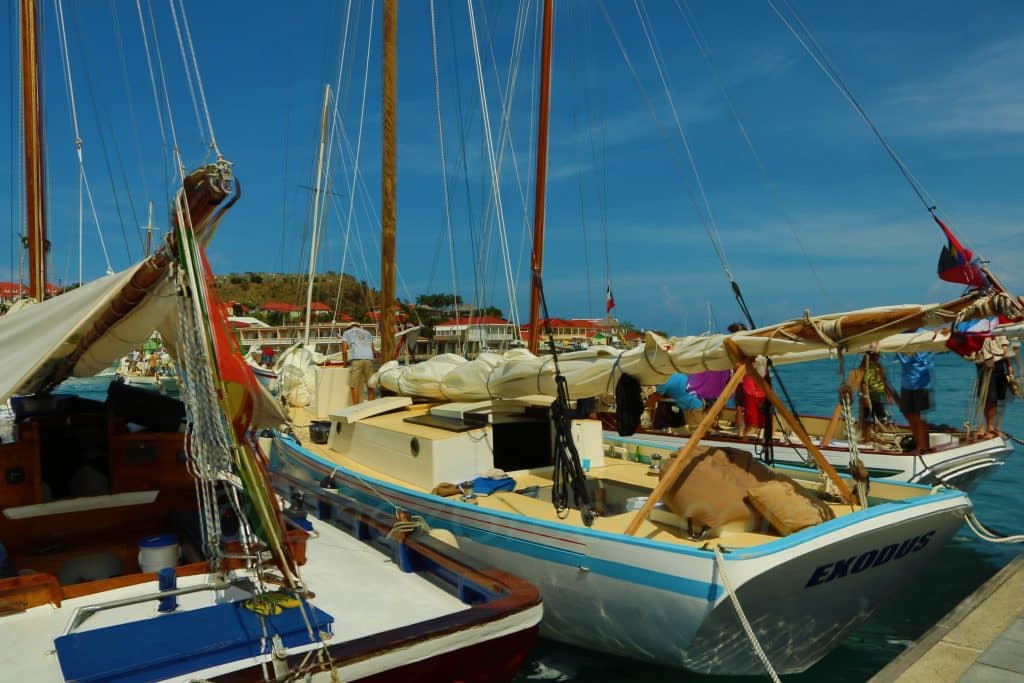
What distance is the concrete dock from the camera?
15.9 feet

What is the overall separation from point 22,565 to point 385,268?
9524 millimetres

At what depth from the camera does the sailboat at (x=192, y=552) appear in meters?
4.00

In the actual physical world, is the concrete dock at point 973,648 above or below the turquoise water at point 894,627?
above

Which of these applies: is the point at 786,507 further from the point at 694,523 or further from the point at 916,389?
the point at 916,389

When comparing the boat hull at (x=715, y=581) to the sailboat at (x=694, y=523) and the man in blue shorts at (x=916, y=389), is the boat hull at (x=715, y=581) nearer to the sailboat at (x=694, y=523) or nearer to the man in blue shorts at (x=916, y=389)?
the sailboat at (x=694, y=523)

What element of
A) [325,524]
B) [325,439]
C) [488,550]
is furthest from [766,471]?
[325,439]

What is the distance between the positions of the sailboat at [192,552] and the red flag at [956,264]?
4309 mm

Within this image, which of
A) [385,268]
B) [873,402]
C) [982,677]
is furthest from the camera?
[385,268]

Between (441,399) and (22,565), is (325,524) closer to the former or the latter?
(22,565)

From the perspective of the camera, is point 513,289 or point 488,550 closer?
point 488,550

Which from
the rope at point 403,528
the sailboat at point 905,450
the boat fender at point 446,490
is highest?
the rope at point 403,528

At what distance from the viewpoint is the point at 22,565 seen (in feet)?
18.4

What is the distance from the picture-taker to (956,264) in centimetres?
628

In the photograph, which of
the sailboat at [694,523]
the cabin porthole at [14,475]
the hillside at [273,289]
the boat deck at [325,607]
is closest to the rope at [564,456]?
the sailboat at [694,523]
